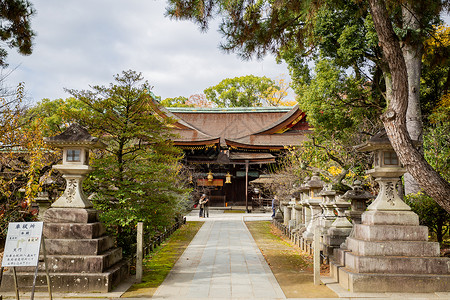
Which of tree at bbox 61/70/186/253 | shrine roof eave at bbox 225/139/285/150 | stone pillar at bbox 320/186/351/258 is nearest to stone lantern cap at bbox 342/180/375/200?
stone pillar at bbox 320/186/351/258

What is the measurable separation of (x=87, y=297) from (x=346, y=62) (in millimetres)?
10190

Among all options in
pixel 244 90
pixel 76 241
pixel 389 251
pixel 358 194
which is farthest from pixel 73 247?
pixel 244 90

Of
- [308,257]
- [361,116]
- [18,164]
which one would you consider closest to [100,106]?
[18,164]

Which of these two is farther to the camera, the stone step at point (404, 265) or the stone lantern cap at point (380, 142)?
the stone lantern cap at point (380, 142)

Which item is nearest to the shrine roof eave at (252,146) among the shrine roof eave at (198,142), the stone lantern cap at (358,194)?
the shrine roof eave at (198,142)

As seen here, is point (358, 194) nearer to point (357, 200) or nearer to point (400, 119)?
point (357, 200)

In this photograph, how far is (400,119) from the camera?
5980mm

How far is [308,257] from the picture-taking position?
931cm

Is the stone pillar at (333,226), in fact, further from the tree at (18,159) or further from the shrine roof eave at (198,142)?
the shrine roof eave at (198,142)

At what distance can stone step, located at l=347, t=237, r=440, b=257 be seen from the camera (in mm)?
6000

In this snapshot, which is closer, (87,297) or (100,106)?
A: (87,297)

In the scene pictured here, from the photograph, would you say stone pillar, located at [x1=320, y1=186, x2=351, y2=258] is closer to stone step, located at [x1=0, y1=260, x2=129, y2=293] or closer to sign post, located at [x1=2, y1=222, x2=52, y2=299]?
stone step, located at [x1=0, y1=260, x2=129, y2=293]

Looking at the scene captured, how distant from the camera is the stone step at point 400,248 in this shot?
6.00 metres

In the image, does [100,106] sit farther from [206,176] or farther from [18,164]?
[206,176]
